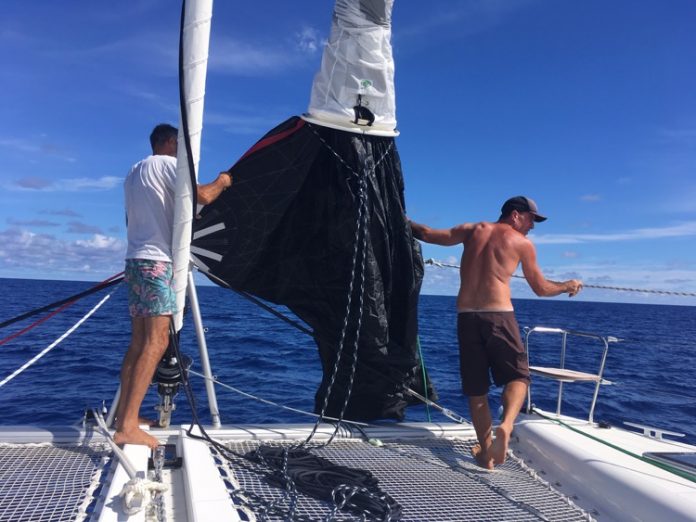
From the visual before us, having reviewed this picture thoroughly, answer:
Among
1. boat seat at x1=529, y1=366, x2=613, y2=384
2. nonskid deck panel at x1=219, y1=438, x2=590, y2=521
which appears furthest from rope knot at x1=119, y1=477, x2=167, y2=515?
boat seat at x1=529, y1=366, x2=613, y2=384

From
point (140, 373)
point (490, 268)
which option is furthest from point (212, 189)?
point (490, 268)

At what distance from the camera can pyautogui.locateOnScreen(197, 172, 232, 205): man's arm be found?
3156 millimetres

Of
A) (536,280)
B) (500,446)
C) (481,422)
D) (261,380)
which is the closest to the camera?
(500,446)

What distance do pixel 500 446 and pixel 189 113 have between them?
2613 millimetres

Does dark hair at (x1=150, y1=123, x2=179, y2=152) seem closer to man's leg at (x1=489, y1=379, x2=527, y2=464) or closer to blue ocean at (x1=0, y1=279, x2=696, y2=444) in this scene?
blue ocean at (x1=0, y1=279, x2=696, y2=444)

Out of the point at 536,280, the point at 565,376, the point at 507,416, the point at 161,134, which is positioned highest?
the point at 161,134

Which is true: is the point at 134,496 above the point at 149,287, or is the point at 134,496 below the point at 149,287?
below

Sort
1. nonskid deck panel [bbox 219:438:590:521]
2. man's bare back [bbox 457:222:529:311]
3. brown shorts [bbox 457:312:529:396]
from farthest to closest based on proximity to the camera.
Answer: man's bare back [bbox 457:222:529:311]
brown shorts [bbox 457:312:529:396]
nonskid deck panel [bbox 219:438:590:521]

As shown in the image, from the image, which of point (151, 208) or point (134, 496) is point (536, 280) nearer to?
point (151, 208)

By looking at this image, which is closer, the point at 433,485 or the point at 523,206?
the point at 433,485

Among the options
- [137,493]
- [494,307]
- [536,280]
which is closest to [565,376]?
[536,280]

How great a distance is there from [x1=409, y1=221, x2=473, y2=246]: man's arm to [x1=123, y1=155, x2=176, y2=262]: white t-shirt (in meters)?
1.88

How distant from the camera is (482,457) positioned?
332 centimetres

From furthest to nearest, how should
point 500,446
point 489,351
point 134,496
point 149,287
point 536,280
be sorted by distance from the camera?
point 536,280 → point 489,351 → point 500,446 → point 149,287 → point 134,496
